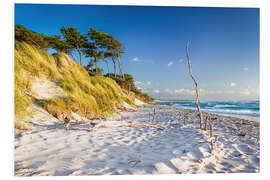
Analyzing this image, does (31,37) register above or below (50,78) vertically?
above

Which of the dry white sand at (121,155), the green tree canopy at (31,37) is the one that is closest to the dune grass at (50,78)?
the green tree canopy at (31,37)

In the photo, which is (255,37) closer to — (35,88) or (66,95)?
(66,95)

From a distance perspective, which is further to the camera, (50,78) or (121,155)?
(50,78)

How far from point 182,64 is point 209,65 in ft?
2.47

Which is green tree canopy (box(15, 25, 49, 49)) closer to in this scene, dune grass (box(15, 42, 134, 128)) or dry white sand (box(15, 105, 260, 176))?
dune grass (box(15, 42, 134, 128))

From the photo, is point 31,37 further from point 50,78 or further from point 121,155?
point 121,155

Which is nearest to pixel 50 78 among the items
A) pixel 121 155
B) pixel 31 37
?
pixel 31 37

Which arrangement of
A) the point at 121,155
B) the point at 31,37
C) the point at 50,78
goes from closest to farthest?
the point at 121,155, the point at 31,37, the point at 50,78

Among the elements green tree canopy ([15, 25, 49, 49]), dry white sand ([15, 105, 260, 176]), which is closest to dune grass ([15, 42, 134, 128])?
green tree canopy ([15, 25, 49, 49])

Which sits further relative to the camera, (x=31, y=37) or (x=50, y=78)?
(x=50, y=78)

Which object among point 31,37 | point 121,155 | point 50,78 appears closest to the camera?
point 121,155

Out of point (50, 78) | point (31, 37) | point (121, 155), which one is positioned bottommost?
point (121, 155)

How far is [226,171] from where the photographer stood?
6.22 feet
